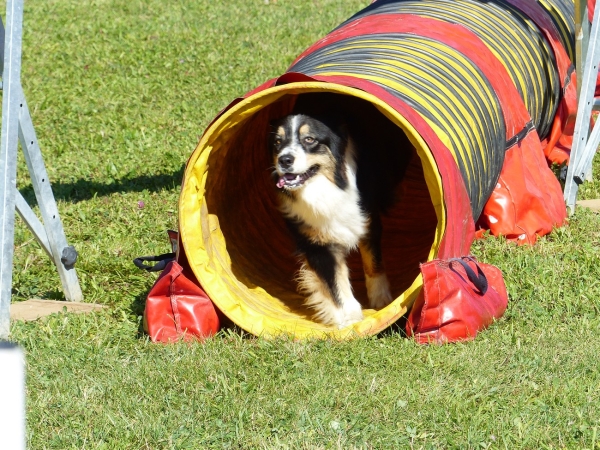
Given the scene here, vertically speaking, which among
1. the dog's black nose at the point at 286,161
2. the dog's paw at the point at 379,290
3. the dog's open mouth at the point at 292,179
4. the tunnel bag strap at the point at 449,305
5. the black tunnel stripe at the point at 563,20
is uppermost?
the black tunnel stripe at the point at 563,20

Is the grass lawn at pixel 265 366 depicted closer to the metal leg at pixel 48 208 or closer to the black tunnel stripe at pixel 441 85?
the metal leg at pixel 48 208

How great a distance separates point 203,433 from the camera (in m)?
4.00

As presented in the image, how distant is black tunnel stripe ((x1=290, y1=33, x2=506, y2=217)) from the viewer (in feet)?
17.4

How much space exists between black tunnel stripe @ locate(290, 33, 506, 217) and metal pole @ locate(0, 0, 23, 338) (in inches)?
66.6

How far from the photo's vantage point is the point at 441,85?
5664 millimetres

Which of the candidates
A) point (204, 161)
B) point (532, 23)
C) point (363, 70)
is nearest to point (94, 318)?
point (204, 161)

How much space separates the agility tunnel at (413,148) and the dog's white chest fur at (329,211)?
0.48 m

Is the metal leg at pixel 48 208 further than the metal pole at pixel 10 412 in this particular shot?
Yes

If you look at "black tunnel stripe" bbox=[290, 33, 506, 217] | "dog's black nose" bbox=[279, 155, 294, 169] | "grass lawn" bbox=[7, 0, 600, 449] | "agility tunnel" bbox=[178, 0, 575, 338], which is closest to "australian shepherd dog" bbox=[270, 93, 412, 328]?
"dog's black nose" bbox=[279, 155, 294, 169]

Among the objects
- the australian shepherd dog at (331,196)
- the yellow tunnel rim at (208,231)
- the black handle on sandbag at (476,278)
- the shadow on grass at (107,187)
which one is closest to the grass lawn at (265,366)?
the shadow on grass at (107,187)

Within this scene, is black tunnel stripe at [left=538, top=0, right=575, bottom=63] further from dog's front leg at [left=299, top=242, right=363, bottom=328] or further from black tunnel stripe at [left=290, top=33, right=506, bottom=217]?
Result: dog's front leg at [left=299, top=242, right=363, bottom=328]

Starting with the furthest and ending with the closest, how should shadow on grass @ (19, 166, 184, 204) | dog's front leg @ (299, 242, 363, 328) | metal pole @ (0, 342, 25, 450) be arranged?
shadow on grass @ (19, 166, 184, 204) → dog's front leg @ (299, 242, 363, 328) → metal pole @ (0, 342, 25, 450)

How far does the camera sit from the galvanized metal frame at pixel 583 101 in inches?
275

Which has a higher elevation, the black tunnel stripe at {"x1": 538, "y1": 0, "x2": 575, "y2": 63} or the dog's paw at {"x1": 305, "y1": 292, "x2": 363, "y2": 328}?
the black tunnel stripe at {"x1": 538, "y1": 0, "x2": 575, "y2": 63}
